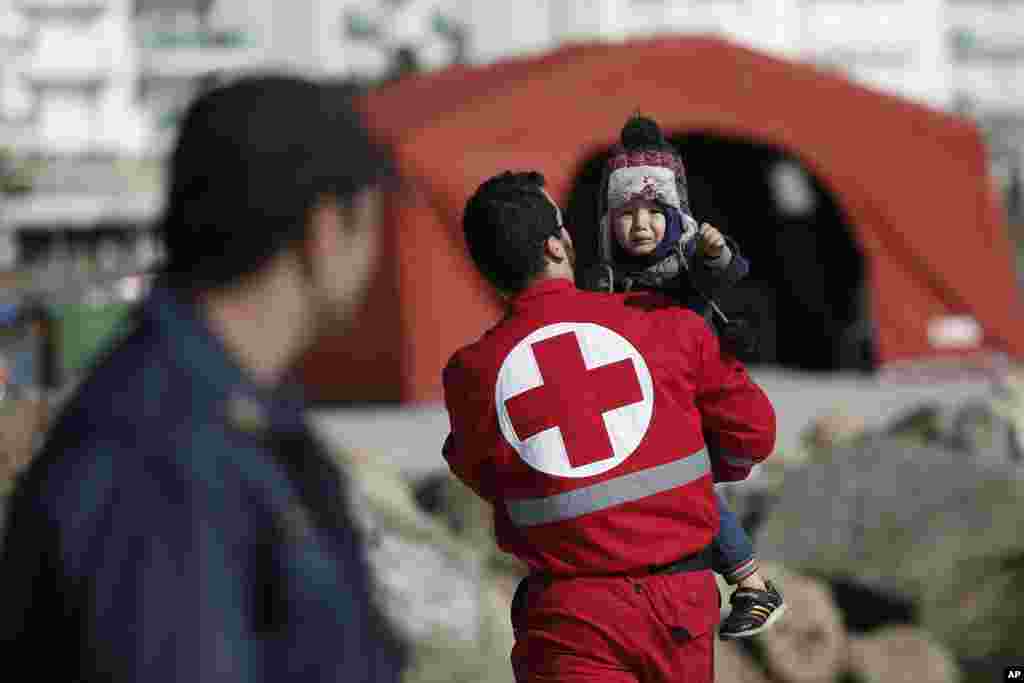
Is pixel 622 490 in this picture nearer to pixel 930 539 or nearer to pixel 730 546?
pixel 730 546

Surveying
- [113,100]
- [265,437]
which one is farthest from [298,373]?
[113,100]

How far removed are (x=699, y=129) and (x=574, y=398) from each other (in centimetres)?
1428

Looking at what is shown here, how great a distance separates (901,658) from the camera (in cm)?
666

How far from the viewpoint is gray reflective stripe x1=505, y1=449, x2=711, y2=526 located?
2053mm

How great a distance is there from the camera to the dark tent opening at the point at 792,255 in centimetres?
1941

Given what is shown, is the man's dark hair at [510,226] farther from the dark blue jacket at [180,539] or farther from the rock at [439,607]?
the rock at [439,607]

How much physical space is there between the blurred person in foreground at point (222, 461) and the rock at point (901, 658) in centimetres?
495

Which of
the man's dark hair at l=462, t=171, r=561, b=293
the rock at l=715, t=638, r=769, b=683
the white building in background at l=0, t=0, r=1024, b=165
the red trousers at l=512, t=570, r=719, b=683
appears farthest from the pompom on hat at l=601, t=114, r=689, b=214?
the white building in background at l=0, t=0, r=1024, b=165

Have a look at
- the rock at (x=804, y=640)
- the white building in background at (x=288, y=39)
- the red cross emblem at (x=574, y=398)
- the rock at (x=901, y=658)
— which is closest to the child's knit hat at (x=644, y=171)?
the red cross emblem at (x=574, y=398)

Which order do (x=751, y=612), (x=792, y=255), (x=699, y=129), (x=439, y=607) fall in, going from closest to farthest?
(x=751, y=612)
(x=439, y=607)
(x=699, y=129)
(x=792, y=255)

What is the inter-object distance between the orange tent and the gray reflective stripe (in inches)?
436

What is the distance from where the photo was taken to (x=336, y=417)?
16.5m

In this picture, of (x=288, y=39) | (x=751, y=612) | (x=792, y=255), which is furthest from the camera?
(x=288, y=39)

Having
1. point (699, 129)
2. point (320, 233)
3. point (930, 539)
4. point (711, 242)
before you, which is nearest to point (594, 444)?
point (711, 242)
